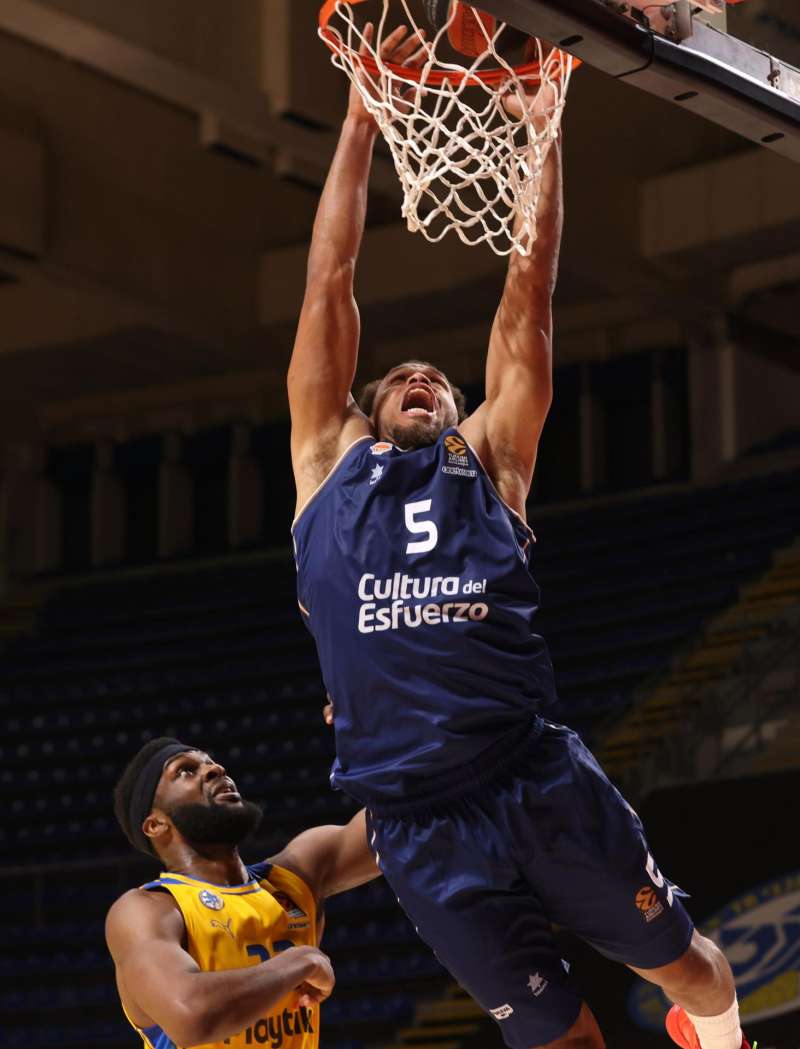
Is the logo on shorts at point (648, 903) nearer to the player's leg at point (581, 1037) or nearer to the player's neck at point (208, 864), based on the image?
the player's leg at point (581, 1037)

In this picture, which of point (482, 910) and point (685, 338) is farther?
point (685, 338)

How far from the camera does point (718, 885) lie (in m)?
9.51

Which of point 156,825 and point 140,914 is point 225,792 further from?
point 140,914

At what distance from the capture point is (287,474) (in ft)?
60.6

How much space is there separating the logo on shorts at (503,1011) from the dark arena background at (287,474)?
515 cm

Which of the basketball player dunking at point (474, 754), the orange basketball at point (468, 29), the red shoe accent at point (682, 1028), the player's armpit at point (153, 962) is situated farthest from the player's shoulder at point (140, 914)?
the orange basketball at point (468, 29)

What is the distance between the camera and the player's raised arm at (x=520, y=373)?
4.17 metres

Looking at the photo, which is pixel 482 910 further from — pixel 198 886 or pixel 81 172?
pixel 81 172

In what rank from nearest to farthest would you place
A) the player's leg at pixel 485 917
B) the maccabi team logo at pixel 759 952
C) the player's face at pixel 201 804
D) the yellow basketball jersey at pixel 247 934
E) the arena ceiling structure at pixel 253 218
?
the player's leg at pixel 485 917 < the yellow basketball jersey at pixel 247 934 < the player's face at pixel 201 804 < the maccabi team logo at pixel 759 952 < the arena ceiling structure at pixel 253 218

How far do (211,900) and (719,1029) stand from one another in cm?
143

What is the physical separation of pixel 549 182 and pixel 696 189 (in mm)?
10547

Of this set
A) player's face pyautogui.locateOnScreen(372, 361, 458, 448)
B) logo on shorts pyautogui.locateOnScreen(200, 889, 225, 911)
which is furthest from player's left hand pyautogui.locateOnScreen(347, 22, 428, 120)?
logo on shorts pyautogui.locateOnScreen(200, 889, 225, 911)

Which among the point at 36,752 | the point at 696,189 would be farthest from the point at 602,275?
the point at 36,752

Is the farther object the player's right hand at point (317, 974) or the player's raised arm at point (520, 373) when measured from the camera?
the player's right hand at point (317, 974)
